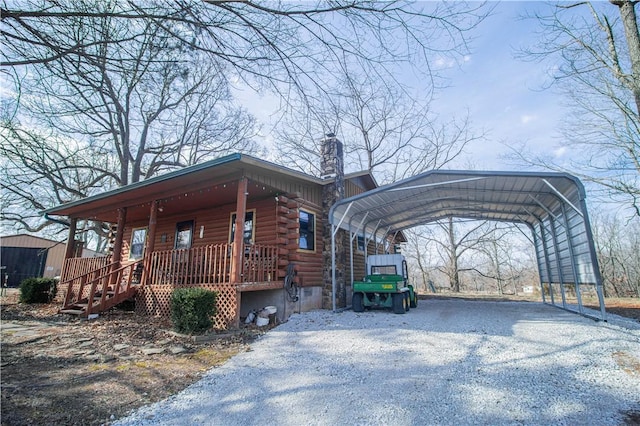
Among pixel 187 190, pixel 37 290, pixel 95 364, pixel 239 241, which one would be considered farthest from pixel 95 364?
pixel 37 290

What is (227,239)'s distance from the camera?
10195 millimetres

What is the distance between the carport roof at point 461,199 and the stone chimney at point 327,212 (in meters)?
0.59

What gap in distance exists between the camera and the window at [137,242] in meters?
13.0

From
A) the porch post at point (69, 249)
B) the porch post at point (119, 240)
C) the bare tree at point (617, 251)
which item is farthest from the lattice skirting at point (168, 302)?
the bare tree at point (617, 251)

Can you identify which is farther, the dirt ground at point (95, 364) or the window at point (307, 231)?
the window at point (307, 231)

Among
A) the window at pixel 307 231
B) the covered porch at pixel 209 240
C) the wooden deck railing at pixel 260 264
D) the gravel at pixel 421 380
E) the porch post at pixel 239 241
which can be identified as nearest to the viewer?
the gravel at pixel 421 380

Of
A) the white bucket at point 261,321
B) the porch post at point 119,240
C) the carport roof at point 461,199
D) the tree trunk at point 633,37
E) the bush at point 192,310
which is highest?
the tree trunk at point 633,37

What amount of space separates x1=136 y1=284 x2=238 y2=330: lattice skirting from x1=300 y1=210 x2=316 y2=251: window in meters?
3.14

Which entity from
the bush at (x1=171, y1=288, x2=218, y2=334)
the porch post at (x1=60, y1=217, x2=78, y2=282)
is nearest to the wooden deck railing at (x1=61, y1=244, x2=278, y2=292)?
the bush at (x1=171, y1=288, x2=218, y2=334)

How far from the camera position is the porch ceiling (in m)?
7.61

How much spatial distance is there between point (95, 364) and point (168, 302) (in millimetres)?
3612

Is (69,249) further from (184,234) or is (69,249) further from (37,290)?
(184,234)

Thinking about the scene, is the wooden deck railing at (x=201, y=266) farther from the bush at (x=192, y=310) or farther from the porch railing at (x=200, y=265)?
the bush at (x=192, y=310)

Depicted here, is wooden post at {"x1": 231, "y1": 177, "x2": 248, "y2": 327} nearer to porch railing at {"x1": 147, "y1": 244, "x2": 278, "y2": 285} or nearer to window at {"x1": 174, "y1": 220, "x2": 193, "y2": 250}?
porch railing at {"x1": 147, "y1": 244, "x2": 278, "y2": 285}
